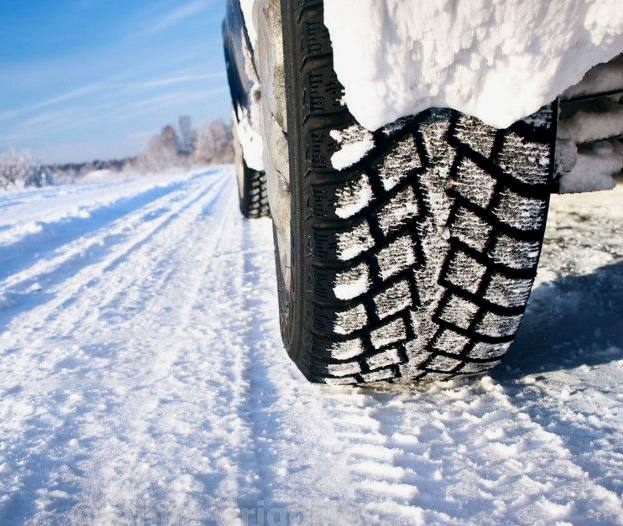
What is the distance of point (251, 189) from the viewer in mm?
3873

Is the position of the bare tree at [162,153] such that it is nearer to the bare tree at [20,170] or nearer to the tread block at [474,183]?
the bare tree at [20,170]

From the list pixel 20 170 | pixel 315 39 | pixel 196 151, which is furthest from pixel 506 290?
pixel 196 151

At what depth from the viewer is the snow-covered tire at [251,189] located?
12.1 feet

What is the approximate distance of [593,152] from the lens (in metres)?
1.12

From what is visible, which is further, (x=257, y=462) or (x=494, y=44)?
(x=257, y=462)

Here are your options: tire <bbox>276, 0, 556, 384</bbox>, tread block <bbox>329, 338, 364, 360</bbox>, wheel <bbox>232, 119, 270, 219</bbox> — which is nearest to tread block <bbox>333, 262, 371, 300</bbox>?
tire <bbox>276, 0, 556, 384</bbox>

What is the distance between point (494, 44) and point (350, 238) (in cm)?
40

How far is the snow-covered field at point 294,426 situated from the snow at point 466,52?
60cm

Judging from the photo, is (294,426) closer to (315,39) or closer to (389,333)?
(389,333)

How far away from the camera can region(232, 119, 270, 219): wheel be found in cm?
369

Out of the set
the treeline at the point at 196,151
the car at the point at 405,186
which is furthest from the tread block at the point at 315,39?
the treeline at the point at 196,151

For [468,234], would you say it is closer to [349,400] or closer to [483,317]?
[483,317]

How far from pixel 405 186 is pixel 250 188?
122 inches

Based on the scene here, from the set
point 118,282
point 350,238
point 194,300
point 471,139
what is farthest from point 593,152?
point 118,282
